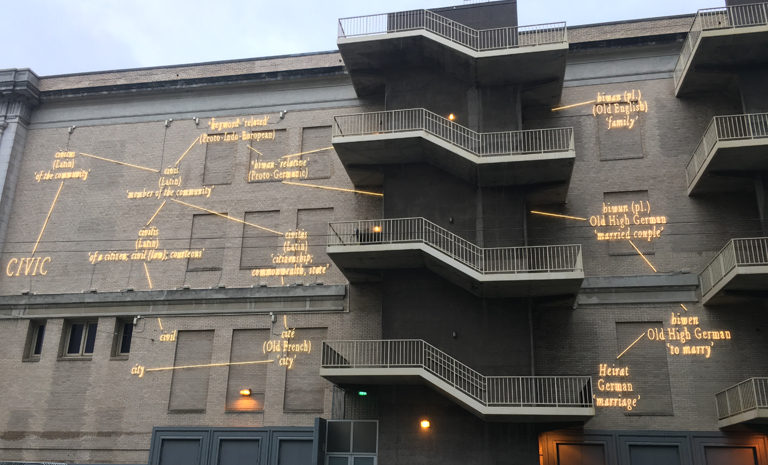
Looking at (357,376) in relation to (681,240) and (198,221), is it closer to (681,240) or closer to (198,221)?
(198,221)

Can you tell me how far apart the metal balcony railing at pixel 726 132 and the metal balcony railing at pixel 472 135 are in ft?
15.6

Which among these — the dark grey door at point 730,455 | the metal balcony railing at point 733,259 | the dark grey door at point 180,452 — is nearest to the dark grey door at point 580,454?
the dark grey door at point 730,455

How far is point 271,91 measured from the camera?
30.7 meters

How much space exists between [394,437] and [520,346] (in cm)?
544

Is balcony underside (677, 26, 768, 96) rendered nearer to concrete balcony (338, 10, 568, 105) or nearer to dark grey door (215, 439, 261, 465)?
concrete balcony (338, 10, 568, 105)

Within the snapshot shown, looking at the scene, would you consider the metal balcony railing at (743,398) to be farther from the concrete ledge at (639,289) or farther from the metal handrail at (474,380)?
the metal handrail at (474,380)

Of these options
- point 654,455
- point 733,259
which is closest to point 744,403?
point 654,455

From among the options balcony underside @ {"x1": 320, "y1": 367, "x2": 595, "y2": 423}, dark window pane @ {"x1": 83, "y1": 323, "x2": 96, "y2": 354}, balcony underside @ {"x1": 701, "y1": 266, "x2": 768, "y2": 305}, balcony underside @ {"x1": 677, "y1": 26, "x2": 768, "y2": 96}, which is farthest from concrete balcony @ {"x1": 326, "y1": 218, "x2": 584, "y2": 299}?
dark window pane @ {"x1": 83, "y1": 323, "x2": 96, "y2": 354}

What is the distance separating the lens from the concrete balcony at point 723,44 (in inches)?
927

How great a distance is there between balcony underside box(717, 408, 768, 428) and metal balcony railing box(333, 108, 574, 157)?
10332 millimetres

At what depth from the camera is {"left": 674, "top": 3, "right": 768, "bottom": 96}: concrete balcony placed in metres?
23.5

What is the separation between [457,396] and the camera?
20922mm

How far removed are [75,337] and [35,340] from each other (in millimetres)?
1942

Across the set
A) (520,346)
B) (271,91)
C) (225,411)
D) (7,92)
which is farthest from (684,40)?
(7,92)
